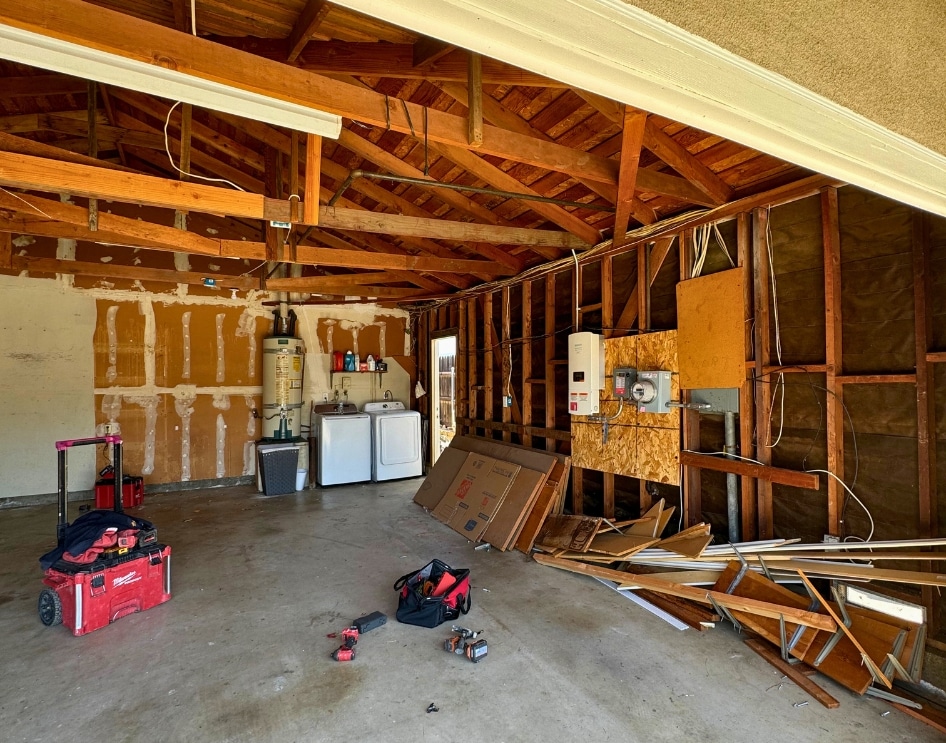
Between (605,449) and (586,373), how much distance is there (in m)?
0.70

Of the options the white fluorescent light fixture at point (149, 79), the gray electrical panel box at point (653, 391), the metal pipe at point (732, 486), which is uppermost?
the white fluorescent light fixture at point (149, 79)

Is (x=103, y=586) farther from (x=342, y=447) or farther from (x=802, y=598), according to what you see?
(x=802, y=598)

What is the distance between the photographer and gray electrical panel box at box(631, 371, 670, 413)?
3.65m

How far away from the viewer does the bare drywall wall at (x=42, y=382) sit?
5.67 meters

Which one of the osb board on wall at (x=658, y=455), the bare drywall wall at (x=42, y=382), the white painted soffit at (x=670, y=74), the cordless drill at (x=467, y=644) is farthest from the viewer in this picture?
the bare drywall wall at (x=42, y=382)

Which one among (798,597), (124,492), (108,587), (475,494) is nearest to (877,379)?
(798,597)

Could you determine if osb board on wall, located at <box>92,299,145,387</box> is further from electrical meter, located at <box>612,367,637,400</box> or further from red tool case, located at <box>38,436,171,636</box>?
electrical meter, located at <box>612,367,637,400</box>

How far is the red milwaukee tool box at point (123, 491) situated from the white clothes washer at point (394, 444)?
9.28ft

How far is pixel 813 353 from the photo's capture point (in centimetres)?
291

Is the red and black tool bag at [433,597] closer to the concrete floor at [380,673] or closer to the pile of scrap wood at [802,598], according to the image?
the concrete floor at [380,673]

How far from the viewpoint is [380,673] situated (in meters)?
2.55

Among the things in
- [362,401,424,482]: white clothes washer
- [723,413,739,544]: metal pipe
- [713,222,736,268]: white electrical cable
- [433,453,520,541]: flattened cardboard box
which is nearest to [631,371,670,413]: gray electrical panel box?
[723,413,739,544]: metal pipe

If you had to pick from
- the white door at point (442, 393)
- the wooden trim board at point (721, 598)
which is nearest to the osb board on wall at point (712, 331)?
the wooden trim board at point (721, 598)

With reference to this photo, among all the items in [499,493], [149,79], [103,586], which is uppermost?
[149,79]
